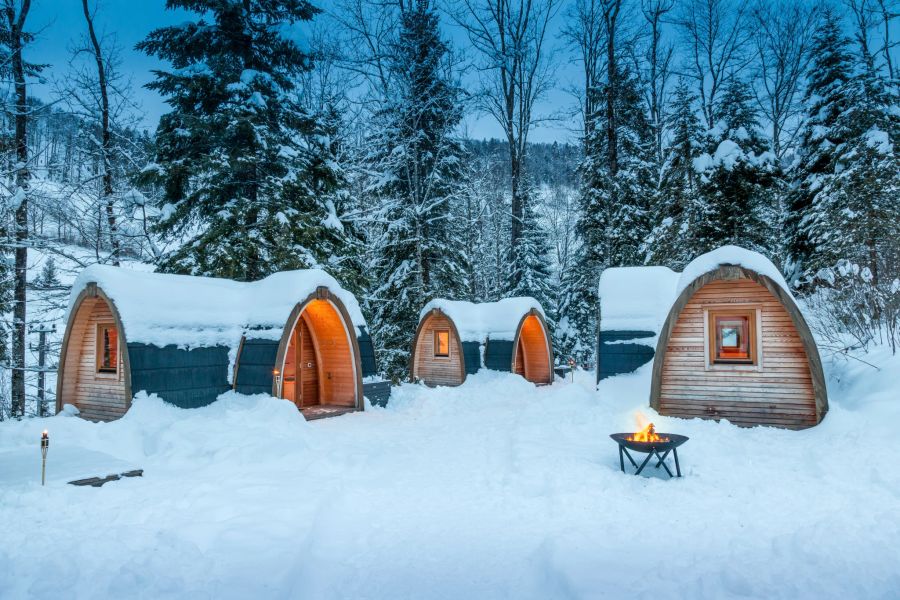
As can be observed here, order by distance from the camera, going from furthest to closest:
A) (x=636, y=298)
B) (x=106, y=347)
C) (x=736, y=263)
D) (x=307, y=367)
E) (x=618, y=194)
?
(x=618, y=194)
(x=307, y=367)
(x=636, y=298)
(x=106, y=347)
(x=736, y=263)

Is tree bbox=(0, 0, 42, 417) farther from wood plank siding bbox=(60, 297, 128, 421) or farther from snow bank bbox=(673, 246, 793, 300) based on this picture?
snow bank bbox=(673, 246, 793, 300)

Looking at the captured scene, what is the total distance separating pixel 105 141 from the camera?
13.9 metres

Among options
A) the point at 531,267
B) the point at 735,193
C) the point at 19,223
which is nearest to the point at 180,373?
the point at 19,223

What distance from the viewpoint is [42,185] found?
425 inches

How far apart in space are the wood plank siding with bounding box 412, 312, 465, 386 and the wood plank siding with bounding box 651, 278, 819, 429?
8173 mm

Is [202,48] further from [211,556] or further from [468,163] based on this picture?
[211,556]

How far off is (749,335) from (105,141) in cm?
1719

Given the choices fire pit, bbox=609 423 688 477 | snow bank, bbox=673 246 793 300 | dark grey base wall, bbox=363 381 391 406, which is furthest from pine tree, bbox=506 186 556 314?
fire pit, bbox=609 423 688 477

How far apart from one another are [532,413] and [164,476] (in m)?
7.72

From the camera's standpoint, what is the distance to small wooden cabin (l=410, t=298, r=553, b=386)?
1697cm

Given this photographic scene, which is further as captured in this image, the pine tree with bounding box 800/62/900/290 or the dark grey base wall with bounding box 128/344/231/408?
the pine tree with bounding box 800/62/900/290

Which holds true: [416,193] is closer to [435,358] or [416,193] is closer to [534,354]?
[435,358]

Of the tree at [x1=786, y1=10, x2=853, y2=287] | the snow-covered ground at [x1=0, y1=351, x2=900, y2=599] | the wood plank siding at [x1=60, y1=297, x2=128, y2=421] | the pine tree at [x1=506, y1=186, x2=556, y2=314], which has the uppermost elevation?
the tree at [x1=786, y1=10, x2=853, y2=287]

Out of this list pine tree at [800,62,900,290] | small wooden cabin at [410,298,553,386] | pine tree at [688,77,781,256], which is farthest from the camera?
pine tree at [688,77,781,256]
